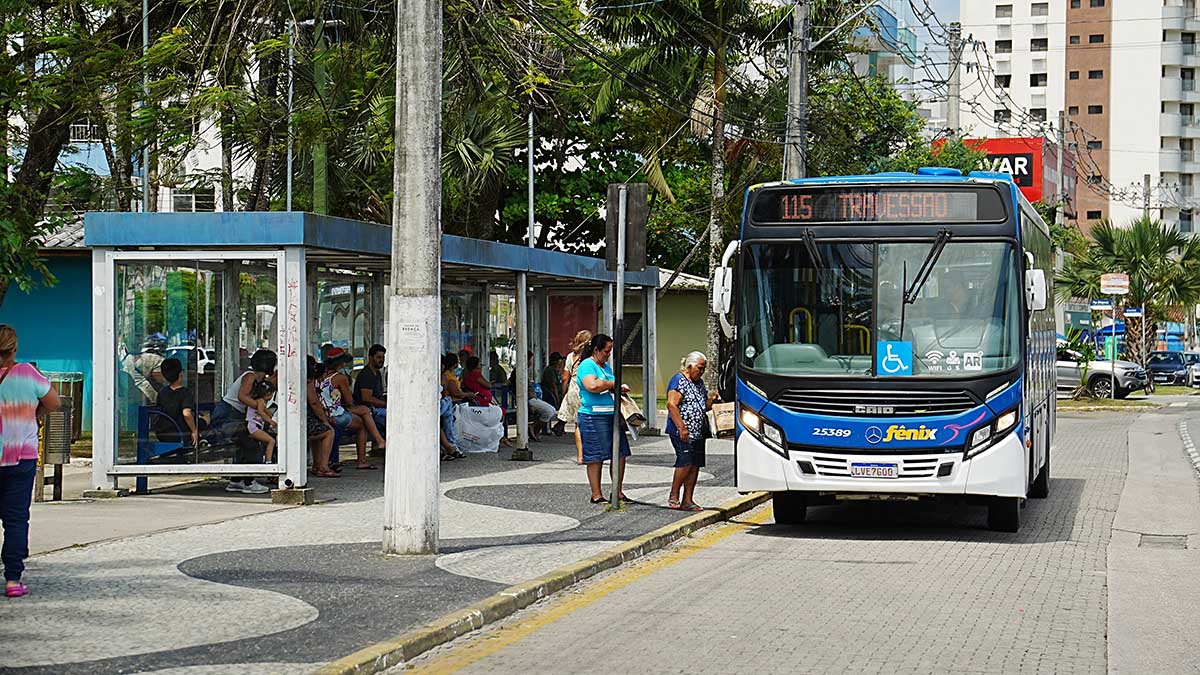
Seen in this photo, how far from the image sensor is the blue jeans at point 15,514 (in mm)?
9523

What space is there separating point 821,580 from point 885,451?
7.80ft

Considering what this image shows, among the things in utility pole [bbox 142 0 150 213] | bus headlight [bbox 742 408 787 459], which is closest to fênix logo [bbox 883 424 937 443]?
bus headlight [bbox 742 408 787 459]

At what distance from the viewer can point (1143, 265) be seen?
168 ft

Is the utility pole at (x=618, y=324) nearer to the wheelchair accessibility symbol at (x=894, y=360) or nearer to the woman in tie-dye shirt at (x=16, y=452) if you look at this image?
the wheelchair accessibility symbol at (x=894, y=360)

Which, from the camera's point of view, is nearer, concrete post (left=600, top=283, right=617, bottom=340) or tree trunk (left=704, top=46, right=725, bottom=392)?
concrete post (left=600, top=283, right=617, bottom=340)

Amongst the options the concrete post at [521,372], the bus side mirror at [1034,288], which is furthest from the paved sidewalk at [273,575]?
the concrete post at [521,372]

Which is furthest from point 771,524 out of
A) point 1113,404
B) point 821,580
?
Answer: point 1113,404

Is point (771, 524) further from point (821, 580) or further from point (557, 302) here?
Answer: point (557, 302)

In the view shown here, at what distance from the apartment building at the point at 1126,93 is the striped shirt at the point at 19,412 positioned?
93.8 meters

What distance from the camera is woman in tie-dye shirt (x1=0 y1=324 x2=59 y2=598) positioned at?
31.3 ft

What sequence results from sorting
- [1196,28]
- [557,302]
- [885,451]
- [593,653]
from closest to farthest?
[593,653] < [885,451] < [557,302] < [1196,28]

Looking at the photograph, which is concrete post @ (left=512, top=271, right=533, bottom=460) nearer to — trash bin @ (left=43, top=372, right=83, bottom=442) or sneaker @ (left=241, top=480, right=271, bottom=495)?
sneaker @ (left=241, top=480, right=271, bottom=495)

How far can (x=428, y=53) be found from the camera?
11.1m

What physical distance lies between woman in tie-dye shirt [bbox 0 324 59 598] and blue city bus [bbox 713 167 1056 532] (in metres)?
6.16
